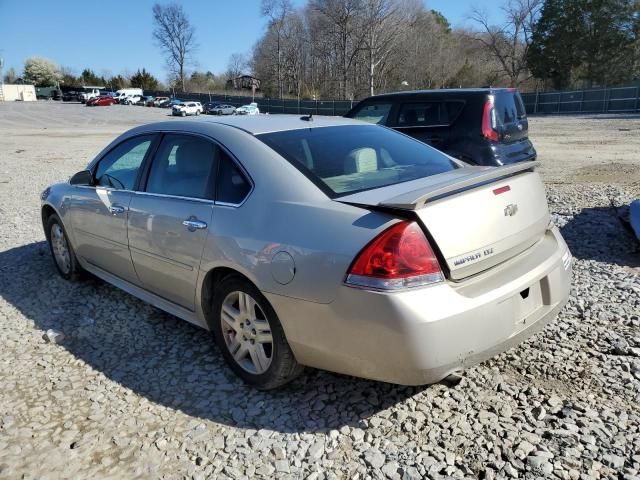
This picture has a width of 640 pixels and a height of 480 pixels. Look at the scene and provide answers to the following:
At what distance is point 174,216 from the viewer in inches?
129

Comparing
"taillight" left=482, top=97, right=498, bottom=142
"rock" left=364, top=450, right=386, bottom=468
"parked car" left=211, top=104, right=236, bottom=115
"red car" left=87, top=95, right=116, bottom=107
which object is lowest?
"rock" left=364, top=450, right=386, bottom=468

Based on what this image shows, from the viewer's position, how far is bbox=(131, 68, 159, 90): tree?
3967 inches

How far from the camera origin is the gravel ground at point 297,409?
7.86 ft

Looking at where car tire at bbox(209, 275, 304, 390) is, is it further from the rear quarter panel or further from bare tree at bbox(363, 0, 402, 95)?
bare tree at bbox(363, 0, 402, 95)

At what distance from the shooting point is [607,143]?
17.5 metres

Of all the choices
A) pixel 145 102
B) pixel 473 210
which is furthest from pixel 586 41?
pixel 473 210

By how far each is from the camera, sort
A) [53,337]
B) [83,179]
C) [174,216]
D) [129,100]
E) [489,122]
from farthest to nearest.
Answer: [129,100], [489,122], [83,179], [53,337], [174,216]

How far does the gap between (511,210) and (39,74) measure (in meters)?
129

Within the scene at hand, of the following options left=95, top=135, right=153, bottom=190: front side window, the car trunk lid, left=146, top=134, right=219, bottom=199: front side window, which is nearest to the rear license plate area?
the car trunk lid

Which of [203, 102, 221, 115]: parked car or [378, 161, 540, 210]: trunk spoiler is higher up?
[203, 102, 221, 115]: parked car

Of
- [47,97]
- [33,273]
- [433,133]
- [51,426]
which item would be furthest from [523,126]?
[47,97]

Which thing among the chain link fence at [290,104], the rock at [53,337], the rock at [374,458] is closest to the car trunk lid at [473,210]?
the rock at [374,458]

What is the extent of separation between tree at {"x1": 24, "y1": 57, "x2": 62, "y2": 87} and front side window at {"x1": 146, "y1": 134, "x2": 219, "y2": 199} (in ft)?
407

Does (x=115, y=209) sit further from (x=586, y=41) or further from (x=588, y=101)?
(x=586, y=41)
